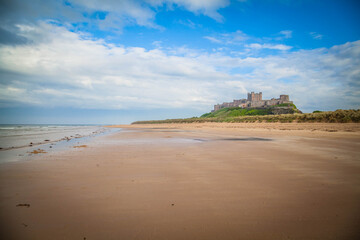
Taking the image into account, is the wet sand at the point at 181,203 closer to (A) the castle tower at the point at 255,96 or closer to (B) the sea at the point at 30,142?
(B) the sea at the point at 30,142

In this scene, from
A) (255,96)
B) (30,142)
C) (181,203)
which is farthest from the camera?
(255,96)

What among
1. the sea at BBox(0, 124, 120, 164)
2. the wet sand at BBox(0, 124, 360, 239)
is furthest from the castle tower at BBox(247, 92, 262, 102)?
the wet sand at BBox(0, 124, 360, 239)

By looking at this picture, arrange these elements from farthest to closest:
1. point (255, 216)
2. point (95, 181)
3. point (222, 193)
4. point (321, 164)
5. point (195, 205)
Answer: point (321, 164)
point (95, 181)
point (222, 193)
point (195, 205)
point (255, 216)

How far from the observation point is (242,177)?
393 centimetres

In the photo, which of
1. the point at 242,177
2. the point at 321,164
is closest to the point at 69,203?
the point at 242,177

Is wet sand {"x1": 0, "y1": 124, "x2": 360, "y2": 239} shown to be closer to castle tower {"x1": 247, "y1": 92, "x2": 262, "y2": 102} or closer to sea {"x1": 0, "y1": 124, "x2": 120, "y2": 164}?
sea {"x1": 0, "y1": 124, "x2": 120, "y2": 164}

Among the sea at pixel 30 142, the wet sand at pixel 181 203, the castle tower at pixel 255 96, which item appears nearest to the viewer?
the wet sand at pixel 181 203

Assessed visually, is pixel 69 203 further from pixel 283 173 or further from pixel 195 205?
pixel 283 173

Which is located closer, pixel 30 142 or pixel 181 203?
pixel 181 203

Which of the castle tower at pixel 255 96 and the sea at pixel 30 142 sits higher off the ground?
the castle tower at pixel 255 96

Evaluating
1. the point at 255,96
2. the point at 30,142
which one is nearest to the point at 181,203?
the point at 30,142

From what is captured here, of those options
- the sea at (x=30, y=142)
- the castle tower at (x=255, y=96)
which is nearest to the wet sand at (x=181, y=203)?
the sea at (x=30, y=142)

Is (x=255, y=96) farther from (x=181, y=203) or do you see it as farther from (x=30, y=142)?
(x=181, y=203)

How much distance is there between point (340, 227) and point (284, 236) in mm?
736
